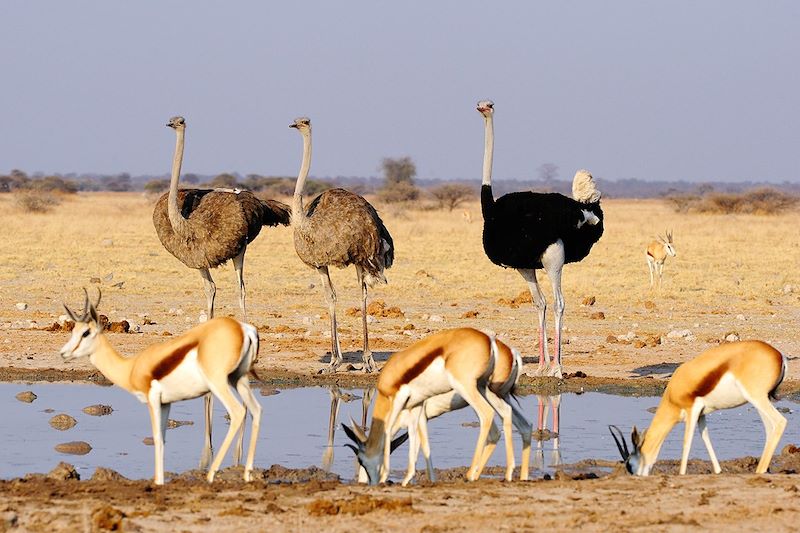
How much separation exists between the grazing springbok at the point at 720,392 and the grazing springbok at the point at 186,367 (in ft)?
7.71

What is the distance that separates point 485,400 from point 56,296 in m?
12.8

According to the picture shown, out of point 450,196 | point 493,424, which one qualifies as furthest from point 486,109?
point 450,196

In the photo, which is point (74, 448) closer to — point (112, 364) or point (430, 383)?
point (112, 364)

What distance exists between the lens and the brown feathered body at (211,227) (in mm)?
14484

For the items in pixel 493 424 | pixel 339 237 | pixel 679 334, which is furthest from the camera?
pixel 679 334

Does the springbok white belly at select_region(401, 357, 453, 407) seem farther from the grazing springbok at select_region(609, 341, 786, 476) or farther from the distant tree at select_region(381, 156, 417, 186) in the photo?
the distant tree at select_region(381, 156, 417, 186)

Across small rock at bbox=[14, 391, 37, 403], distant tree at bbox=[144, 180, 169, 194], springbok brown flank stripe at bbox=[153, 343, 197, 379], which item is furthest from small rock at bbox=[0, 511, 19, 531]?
distant tree at bbox=[144, 180, 169, 194]

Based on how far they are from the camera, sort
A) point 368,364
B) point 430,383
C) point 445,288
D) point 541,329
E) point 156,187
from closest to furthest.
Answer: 1. point 430,383
2. point 541,329
3. point 368,364
4. point 445,288
5. point 156,187

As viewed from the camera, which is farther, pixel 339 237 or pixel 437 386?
pixel 339 237

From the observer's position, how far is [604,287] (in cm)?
2219

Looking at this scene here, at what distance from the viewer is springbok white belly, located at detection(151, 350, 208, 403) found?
795 centimetres

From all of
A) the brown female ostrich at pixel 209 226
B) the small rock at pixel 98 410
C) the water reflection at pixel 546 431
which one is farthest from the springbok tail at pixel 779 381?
the brown female ostrich at pixel 209 226

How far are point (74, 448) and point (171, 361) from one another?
6.55 ft

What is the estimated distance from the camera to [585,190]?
1381cm
